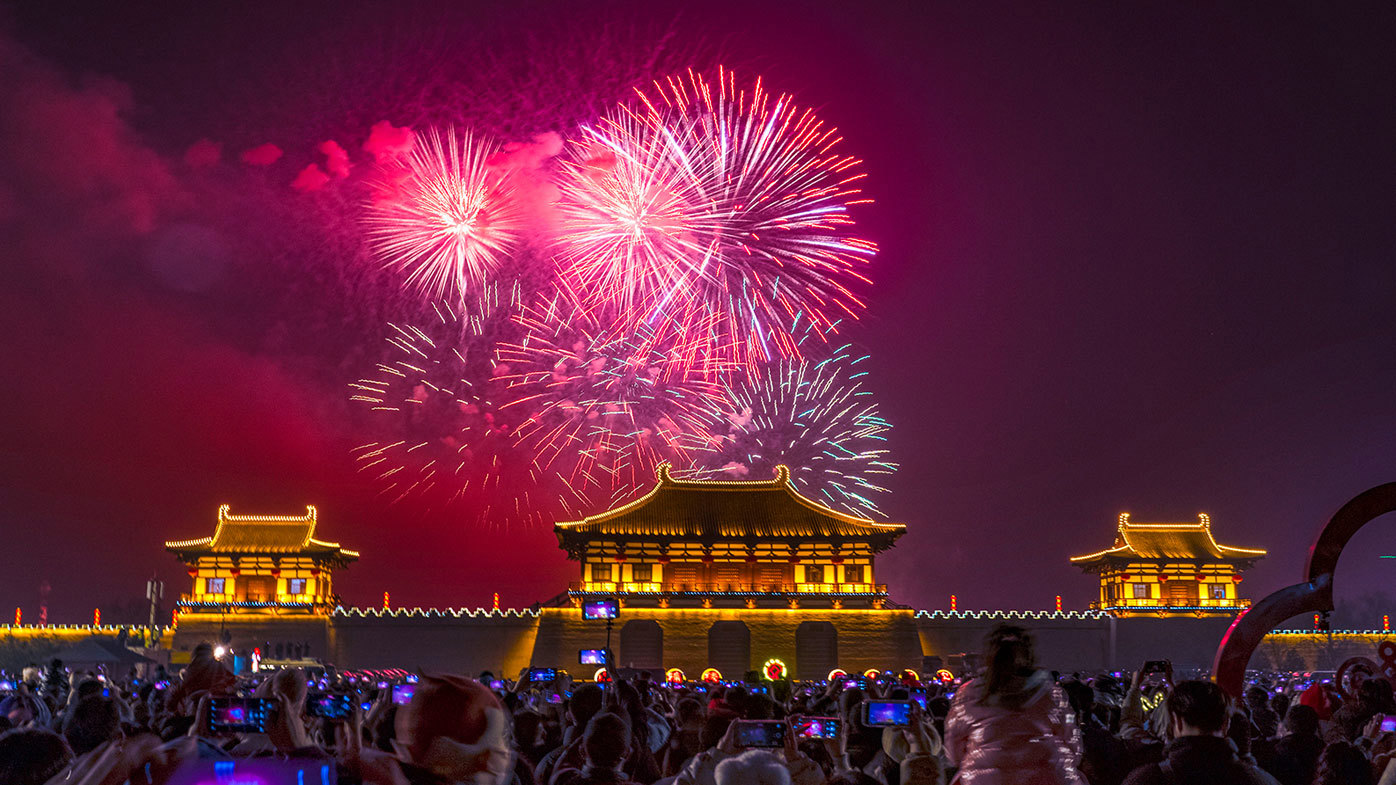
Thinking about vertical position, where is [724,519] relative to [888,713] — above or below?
above

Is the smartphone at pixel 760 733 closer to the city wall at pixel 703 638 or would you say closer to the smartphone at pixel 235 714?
the smartphone at pixel 235 714

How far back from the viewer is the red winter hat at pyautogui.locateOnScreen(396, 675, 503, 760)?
4.21 metres

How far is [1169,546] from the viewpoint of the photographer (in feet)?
174

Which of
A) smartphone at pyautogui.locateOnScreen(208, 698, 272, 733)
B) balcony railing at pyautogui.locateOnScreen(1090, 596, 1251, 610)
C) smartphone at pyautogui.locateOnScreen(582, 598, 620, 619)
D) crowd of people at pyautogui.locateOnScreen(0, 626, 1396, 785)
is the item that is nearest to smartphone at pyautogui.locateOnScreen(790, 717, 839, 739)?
crowd of people at pyautogui.locateOnScreen(0, 626, 1396, 785)

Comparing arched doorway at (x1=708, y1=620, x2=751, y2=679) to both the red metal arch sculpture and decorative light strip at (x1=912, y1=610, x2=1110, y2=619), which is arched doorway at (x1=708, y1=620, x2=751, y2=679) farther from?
the red metal arch sculpture

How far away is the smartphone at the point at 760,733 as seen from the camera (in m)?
6.16

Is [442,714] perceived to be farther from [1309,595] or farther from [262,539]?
[262,539]

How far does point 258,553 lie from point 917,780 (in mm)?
48870

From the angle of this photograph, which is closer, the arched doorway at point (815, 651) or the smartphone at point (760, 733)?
the smartphone at point (760, 733)

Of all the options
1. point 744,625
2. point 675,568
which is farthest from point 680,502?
point 744,625

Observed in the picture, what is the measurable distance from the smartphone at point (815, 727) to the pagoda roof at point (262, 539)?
4592 cm

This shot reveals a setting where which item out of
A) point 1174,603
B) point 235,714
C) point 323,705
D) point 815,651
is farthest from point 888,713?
point 1174,603

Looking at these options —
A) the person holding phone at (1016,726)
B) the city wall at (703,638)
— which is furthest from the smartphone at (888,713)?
the city wall at (703,638)

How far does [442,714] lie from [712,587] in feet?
147
